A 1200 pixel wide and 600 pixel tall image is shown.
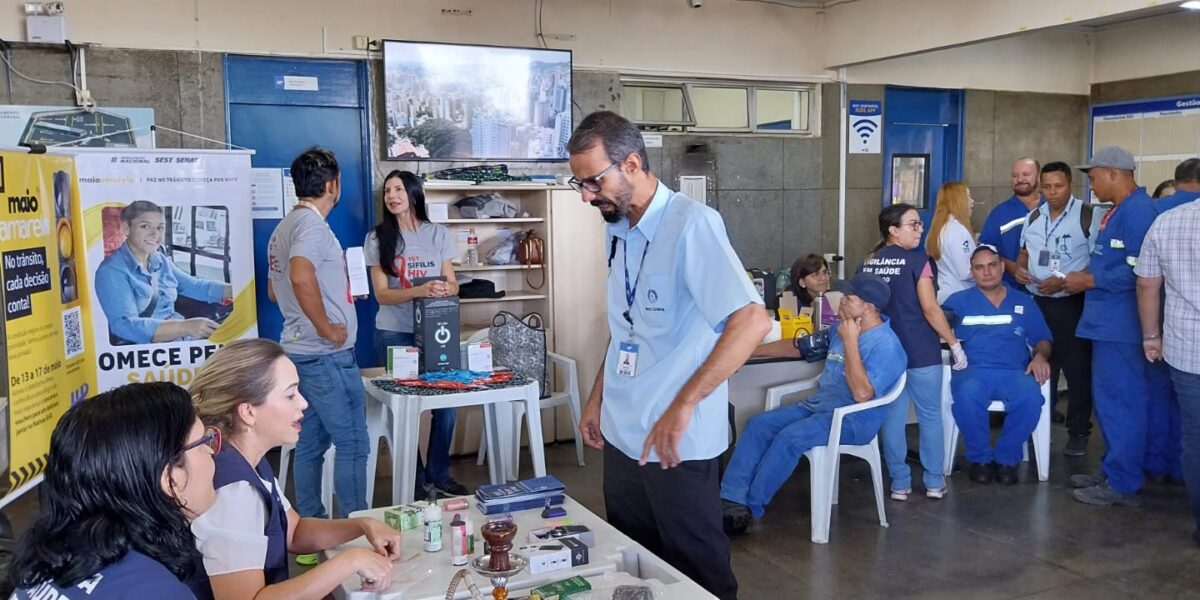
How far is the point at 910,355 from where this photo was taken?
15.5 feet

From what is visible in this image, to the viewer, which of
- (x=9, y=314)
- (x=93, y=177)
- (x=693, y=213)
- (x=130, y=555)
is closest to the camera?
(x=130, y=555)

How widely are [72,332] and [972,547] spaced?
149 inches

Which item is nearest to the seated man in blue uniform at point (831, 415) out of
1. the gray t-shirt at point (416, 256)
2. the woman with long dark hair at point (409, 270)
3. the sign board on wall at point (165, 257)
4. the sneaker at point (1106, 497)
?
the sneaker at point (1106, 497)

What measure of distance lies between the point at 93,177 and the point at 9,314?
1.47 meters

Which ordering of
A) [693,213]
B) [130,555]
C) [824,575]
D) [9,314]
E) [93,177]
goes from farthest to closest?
[93,177], [824,575], [9,314], [693,213], [130,555]

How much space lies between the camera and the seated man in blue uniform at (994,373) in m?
4.90

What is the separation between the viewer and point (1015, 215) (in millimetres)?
5855

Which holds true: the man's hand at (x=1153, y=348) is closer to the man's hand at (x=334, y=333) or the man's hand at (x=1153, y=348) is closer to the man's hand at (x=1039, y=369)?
the man's hand at (x=1039, y=369)

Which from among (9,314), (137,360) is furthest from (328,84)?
(9,314)

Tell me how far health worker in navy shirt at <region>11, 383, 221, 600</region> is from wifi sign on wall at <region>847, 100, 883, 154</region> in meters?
6.90

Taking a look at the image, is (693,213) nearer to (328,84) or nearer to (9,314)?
(9,314)

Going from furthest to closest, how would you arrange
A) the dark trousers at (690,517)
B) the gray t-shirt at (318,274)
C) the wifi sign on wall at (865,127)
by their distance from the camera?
the wifi sign on wall at (865,127) → the gray t-shirt at (318,274) → the dark trousers at (690,517)

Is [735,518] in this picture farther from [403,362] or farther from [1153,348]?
[1153,348]

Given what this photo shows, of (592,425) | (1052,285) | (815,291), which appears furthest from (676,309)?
(1052,285)
